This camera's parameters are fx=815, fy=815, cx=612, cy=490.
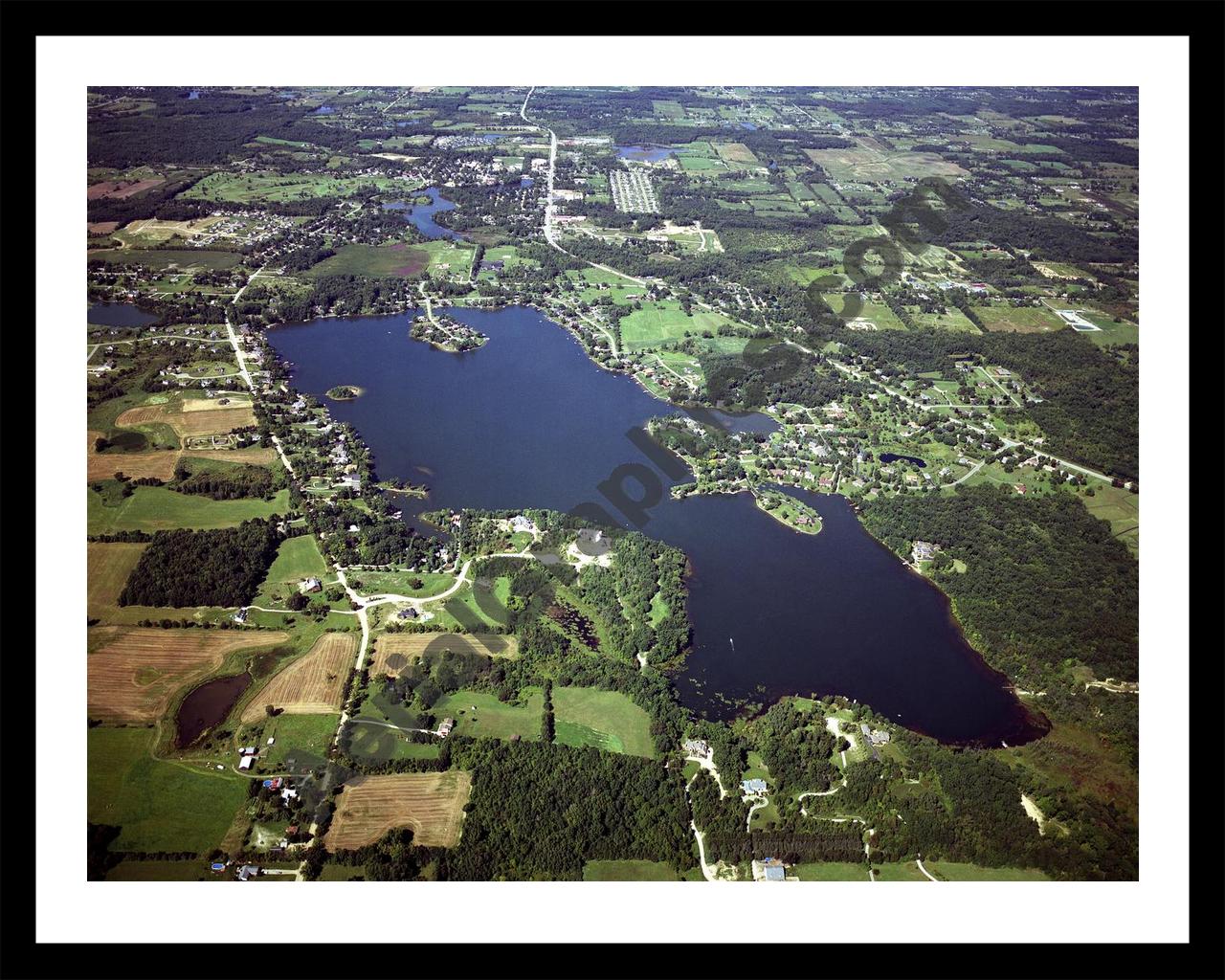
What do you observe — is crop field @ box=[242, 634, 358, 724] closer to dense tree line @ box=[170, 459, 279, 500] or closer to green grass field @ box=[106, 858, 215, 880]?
green grass field @ box=[106, 858, 215, 880]

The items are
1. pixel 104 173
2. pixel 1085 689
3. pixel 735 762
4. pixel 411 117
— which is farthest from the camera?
pixel 411 117

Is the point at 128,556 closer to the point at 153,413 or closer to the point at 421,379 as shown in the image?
the point at 153,413

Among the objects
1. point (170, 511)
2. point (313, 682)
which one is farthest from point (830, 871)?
point (170, 511)

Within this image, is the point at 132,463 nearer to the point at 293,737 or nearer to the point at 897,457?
the point at 293,737

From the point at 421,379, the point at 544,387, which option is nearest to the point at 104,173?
the point at 421,379

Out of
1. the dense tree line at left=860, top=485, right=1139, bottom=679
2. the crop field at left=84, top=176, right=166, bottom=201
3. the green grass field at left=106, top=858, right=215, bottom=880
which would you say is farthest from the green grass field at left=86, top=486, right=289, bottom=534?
the crop field at left=84, top=176, right=166, bottom=201

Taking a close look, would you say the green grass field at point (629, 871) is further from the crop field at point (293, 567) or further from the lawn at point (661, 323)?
the lawn at point (661, 323)
